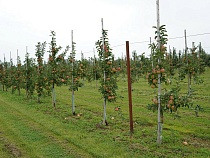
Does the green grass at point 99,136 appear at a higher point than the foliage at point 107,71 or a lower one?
lower

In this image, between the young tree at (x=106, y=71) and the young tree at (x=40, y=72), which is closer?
the young tree at (x=106, y=71)

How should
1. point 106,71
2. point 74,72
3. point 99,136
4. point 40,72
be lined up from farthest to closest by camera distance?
1. point 40,72
2. point 74,72
3. point 106,71
4. point 99,136

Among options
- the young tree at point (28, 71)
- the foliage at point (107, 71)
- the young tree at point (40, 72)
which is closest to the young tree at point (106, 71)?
the foliage at point (107, 71)

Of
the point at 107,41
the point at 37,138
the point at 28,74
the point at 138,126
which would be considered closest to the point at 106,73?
the point at 107,41

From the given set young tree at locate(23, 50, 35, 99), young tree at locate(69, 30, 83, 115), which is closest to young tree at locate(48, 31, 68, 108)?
young tree at locate(69, 30, 83, 115)

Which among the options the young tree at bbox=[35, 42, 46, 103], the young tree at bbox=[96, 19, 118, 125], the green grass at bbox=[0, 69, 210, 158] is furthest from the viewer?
the young tree at bbox=[35, 42, 46, 103]

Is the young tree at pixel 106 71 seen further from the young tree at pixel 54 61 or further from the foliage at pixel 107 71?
the young tree at pixel 54 61

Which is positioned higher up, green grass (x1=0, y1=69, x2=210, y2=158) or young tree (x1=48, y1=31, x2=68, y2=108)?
young tree (x1=48, y1=31, x2=68, y2=108)

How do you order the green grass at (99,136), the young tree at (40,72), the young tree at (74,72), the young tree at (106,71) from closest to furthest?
1. the green grass at (99,136)
2. the young tree at (106,71)
3. the young tree at (74,72)
4. the young tree at (40,72)

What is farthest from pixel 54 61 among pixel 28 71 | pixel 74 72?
pixel 28 71

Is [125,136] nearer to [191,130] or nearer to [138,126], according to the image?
[138,126]

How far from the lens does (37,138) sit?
30.0 feet

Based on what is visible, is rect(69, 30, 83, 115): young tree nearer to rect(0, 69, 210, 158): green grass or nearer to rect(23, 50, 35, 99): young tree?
rect(0, 69, 210, 158): green grass

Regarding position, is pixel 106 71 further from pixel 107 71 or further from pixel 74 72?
pixel 74 72
